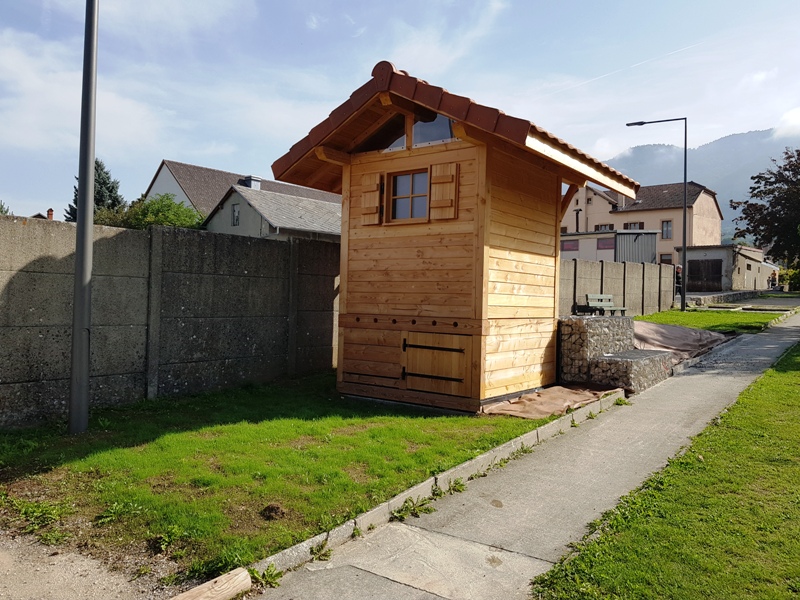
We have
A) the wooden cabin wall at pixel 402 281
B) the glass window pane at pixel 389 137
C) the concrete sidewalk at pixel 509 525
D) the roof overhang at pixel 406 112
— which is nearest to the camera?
the concrete sidewalk at pixel 509 525

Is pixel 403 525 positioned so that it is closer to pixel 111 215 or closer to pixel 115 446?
pixel 115 446

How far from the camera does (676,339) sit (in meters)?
15.2

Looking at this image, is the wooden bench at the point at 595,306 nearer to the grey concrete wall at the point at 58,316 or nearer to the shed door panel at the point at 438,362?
the shed door panel at the point at 438,362

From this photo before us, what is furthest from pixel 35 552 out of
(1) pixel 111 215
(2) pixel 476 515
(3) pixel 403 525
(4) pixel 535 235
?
(1) pixel 111 215

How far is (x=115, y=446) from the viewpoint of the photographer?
6223 millimetres

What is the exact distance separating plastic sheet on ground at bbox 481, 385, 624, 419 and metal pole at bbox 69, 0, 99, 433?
510 centimetres

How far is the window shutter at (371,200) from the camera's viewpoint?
9617 mm

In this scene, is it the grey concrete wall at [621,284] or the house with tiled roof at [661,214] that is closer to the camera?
the grey concrete wall at [621,284]

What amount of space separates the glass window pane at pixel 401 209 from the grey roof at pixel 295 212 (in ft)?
63.9

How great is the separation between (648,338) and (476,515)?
426 inches

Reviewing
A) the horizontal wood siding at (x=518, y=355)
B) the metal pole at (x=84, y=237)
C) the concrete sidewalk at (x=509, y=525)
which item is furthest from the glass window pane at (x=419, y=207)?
the metal pole at (x=84, y=237)

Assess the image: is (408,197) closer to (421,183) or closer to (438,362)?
(421,183)

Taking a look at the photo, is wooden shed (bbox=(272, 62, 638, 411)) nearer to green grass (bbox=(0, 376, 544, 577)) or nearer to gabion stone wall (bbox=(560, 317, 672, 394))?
gabion stone wall (bbox=(560, 317, 672, 394))

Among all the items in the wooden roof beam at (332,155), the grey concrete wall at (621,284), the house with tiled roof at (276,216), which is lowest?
the grey concrete wall at (621,284)
